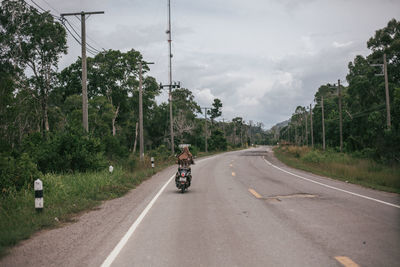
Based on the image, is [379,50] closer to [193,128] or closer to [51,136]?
[193,128]

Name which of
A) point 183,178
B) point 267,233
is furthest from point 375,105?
point 267,233

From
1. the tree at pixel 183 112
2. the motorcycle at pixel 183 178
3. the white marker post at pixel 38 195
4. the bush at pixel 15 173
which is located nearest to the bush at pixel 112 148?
the motorcycle at pixel 183 178

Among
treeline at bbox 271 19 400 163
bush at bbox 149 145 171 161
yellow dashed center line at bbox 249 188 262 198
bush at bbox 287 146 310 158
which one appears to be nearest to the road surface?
yellow dashed center line at bbox 249 188 262 198

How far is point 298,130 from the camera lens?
116 metres

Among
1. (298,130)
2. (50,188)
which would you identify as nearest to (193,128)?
(50,188)

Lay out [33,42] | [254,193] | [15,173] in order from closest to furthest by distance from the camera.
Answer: [15,173]
[254,193]
[33,42]

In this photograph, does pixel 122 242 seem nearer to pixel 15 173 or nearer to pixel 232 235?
pixel 232 235

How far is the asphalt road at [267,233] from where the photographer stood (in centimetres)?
492

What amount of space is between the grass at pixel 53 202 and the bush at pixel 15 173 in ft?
0.86

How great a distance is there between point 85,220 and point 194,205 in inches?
127

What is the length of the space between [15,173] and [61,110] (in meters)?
37.3

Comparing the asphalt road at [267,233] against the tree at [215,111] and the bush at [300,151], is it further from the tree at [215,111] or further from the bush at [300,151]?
the tree at [215,111]

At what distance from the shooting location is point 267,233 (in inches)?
251

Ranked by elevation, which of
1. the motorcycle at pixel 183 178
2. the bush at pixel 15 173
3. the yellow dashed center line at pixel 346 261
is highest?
the bush at pixel 15 173
